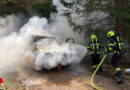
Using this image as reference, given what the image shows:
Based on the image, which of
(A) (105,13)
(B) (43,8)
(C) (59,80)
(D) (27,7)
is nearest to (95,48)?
(C) (59,80)

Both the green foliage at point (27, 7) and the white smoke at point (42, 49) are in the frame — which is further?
the green foliage at point (27, 7)

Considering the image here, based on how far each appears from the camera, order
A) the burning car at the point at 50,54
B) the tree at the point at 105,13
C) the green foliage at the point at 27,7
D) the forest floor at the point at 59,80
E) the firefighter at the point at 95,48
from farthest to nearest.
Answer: the green foliage at the point at 27,7 → the tree at the point at 105,13 → the firefighter at the point at 95,48 → the burning car at the point at 50,54 → the forest floor at the point at 59,80

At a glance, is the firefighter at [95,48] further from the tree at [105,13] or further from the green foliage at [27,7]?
the green foliage at [27,7]

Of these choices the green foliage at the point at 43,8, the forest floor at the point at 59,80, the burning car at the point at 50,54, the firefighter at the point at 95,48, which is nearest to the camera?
the forest floor at the point at 59,80

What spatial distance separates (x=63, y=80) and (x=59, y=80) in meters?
0.16

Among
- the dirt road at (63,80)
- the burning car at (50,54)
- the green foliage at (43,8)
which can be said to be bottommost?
the dirt road at (63,80)

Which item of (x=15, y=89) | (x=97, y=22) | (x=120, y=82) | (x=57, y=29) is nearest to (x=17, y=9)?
(x=57, y=29)

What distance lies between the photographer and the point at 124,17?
20.6 ft

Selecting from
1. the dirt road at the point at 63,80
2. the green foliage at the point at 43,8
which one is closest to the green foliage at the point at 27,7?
the green foliage at the point at 43,8

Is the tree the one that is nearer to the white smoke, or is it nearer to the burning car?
the white smoke

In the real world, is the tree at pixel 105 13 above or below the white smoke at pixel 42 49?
above

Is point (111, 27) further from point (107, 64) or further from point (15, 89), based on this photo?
point (15, 89)

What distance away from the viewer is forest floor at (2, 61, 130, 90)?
497 centimetres

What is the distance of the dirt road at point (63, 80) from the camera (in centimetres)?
497
